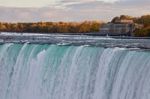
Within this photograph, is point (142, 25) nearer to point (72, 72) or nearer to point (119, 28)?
point (119, 28)

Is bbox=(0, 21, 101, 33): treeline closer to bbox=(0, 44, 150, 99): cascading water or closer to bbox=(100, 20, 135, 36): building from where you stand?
bbox=(100, 20, 135, 36): building

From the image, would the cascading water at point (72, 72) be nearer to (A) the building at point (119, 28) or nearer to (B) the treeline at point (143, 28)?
Result: (B) the treeline at point (143, 28)

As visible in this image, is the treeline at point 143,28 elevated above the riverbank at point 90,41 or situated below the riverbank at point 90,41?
below

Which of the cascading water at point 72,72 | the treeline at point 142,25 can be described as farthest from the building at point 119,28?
the cascading water at point 72,72

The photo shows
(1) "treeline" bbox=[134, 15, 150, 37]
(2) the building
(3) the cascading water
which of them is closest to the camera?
(3) the cascading water

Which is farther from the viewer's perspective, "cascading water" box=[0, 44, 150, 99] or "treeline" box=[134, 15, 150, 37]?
"treeline" box=[134, 15, 150, 37]

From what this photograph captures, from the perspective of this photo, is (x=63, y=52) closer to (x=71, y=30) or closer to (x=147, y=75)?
(x=147, y=75)

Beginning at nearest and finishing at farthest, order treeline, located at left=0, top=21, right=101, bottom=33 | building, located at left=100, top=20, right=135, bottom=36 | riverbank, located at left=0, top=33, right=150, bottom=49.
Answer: riverbank, located at left=0, top=33, right=150, bottom=49
building, located at left=100, top=20, right=135, bottom=36
treeline, located at left=0, top=21, right=101, bottom=33

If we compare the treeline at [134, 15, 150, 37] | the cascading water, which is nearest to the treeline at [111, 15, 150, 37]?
the treeline at [134, 15, 150, 37]

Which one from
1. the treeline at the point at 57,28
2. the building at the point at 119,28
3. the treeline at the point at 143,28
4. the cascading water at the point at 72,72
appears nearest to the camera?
the cascading water at the point at 72,72
